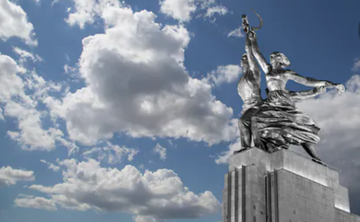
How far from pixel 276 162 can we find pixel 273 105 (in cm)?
378

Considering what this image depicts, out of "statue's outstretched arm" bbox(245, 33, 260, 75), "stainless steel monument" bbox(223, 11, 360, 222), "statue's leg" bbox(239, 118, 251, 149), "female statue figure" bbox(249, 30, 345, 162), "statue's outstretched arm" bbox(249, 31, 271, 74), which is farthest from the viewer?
"statue's outstretched arm" bbox(245, 33, 260, 75)

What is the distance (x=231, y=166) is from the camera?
86.2ft

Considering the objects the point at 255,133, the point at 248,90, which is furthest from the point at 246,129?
the point at 248,90

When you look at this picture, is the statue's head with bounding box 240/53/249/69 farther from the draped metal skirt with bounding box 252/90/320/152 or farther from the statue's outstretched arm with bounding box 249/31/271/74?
the draped metal skirt with bounding box 252/90/320/152

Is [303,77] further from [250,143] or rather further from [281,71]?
[250,143]

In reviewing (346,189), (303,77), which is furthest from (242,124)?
(346,189)

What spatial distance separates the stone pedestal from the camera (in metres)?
23.9

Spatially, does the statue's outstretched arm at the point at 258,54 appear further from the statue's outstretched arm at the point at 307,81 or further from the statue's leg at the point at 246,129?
the statue's leg at the point at 246,129

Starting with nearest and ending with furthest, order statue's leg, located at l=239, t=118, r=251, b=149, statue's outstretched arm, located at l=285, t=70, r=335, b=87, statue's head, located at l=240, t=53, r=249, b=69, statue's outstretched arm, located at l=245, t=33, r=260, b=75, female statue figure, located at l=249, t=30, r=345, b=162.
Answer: female statue figure, located at l=249, t=30, r=345, b=162, statue's leg, located at l=239, t=118, r=251, b=149, statue's outstretched arm, located at l=285, t=70, r=335, b=87, statue's outstretched arm, located at l=245, t=33, r=260, b=75, statue's head, located at l=240, t=53, r=249, b=69

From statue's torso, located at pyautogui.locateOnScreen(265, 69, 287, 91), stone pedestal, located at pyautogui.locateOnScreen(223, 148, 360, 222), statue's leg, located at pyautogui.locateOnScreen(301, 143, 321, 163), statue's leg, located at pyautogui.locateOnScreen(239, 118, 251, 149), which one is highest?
statue's torso, located at pyautogui.locateOnScreen(265, 69, 287, 91)

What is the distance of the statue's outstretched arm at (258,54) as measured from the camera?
2812cm

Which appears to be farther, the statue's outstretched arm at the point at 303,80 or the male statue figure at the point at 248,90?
the statue's outstretched arm at the point at 303,80

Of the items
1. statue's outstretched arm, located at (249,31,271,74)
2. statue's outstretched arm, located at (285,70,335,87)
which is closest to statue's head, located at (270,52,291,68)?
statue's outstretched arm, located at (249,31,271,74)

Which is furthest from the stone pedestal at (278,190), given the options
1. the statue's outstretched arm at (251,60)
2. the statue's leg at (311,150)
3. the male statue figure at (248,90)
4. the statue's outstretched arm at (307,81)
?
the statue's outstretched arm at (251,60)
